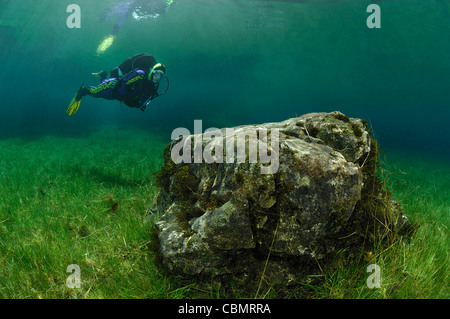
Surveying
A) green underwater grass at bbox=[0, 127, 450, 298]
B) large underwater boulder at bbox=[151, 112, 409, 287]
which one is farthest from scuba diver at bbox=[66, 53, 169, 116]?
large underwater boulder at bbox=[151, 112, 409, 287]

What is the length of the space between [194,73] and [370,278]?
95.0 m

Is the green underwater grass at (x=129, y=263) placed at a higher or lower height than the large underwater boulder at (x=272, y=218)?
lower

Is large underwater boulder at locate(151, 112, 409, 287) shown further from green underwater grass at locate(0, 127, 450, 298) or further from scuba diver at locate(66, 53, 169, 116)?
scuba diver at locate(66, 53, 169, 116)

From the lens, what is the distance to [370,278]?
2.28 m

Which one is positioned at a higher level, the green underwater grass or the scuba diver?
the scuba diver

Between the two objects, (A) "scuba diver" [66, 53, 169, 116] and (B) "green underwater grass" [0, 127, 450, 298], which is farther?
(A) "scuba diver" [66, 53, 169, 116]

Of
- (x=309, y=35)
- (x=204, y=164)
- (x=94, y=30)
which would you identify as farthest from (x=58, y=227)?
(x=94, y=30)

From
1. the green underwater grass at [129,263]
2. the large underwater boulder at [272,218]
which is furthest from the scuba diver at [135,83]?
the large underwater boulder at [272,218]

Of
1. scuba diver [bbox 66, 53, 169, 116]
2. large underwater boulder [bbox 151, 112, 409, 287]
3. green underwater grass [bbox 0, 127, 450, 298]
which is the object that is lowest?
green underwater grass [bbox 0, 127, 450, 298]

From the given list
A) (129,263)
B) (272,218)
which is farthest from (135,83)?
(272,218)

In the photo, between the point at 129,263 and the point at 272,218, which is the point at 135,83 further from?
the point at 272,218

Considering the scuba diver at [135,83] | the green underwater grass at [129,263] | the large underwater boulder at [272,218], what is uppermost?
the scuba diver at [135,83]

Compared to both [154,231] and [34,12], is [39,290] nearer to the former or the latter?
[154,231]

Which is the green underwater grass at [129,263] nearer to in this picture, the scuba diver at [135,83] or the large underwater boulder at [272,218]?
the large underwater boulder at [272,218]
